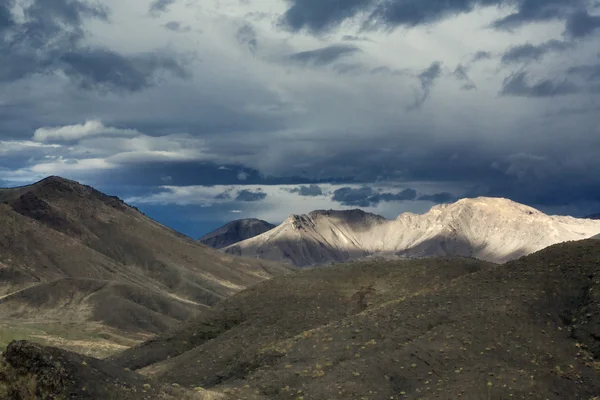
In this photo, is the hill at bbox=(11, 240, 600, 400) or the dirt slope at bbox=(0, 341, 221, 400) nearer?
the dirt slope at bbox=(0, 341, 221, 400)

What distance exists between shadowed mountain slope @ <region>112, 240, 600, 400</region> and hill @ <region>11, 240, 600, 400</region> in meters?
0.11

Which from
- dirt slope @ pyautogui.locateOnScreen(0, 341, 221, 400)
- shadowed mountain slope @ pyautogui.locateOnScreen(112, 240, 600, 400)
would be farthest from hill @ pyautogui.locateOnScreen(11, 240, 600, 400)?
dirt slope @ pyautogui.locateOnScreen(0, 341, 221, 400)

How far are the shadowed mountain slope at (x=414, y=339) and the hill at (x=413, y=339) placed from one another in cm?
11

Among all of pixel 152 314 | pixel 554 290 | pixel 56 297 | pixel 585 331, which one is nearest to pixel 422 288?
pixel 554 290

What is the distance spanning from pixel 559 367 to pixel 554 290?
32.4ft

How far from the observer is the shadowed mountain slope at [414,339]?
4394 centimetres

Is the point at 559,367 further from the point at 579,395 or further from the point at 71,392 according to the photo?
the point at 71,392

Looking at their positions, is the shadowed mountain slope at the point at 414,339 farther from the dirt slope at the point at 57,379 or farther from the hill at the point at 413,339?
the dirt slope at the point at 57,379

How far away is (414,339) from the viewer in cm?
4978

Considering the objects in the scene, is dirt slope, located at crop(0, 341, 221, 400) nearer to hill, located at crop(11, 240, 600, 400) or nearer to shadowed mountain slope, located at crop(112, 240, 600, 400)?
hill, located at crop(11, 240, 600, 400)

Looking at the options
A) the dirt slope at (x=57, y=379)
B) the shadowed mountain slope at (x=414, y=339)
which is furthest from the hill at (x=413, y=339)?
the dirt slope at (x=57, y=379)

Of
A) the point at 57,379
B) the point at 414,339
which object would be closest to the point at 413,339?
the point at 414,339

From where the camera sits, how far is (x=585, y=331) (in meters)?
49.6

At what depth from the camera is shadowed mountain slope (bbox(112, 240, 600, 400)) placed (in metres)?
43.9
